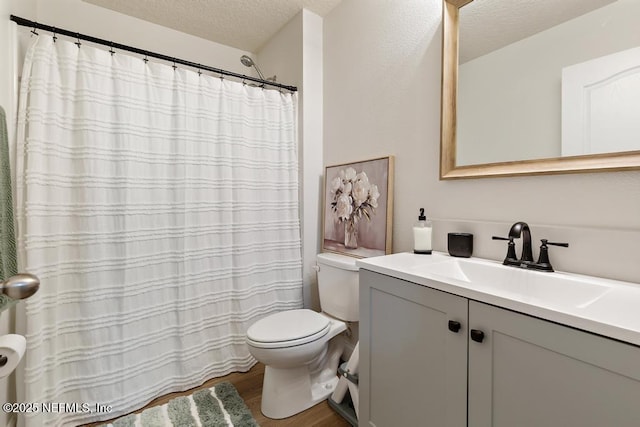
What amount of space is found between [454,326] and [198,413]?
4.53 feet

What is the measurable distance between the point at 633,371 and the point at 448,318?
0.37 metres

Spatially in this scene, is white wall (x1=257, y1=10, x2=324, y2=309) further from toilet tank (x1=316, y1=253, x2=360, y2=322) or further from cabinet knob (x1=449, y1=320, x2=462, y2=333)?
cabinet knob (x1=449, y1=320, x2=462, y2=333)

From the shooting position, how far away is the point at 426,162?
4.62 ft

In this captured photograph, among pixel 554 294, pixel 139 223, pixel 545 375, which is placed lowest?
pixel 545 375

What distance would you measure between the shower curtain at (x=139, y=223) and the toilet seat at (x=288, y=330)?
0.40 metres

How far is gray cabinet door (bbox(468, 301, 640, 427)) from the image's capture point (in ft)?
1.85

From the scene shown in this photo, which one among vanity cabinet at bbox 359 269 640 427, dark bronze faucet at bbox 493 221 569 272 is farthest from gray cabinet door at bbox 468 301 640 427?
dark bronze faucet at bbox 493 221 569 272

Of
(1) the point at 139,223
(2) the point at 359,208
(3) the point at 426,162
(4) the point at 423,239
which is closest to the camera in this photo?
(4) the point at 423,239

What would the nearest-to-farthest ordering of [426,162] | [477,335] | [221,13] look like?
[477,335], [426,162], [221,13]

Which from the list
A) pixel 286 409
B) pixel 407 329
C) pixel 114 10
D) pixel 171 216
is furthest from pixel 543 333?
pixel 114 10

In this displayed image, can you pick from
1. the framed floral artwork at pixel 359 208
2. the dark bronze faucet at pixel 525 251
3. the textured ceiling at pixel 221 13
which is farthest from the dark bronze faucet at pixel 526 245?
the textured ceiling at pixel 221 13

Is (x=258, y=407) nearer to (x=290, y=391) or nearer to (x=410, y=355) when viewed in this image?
(x=290, y=391)

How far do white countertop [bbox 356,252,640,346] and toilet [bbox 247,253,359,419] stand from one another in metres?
0.48

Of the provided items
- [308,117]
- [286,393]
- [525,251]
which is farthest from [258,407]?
[308,117]
